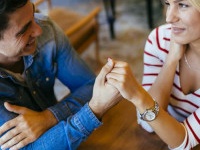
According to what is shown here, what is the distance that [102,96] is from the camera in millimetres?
1091

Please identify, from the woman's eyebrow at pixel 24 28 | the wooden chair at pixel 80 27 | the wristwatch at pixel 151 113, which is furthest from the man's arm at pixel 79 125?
the wooden chair at pixel 80 27

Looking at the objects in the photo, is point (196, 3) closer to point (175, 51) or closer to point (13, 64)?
point (175, 51)

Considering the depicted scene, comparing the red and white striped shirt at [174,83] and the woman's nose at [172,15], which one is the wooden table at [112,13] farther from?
the woman's nose at [172,15]

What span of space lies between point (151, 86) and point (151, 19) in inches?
78.9

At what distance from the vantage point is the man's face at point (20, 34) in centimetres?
104

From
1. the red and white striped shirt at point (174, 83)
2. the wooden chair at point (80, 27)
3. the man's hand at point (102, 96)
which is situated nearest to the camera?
the man's hand at point (102, 96)

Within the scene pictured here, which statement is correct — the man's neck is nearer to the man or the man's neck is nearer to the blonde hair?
the man

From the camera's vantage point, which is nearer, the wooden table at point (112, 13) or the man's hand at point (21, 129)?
the man's hand at point (21, 129)

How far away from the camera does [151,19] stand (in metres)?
3.16

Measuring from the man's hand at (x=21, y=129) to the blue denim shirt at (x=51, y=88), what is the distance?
0.02 m

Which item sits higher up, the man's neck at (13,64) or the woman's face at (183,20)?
the woman's face at (183,20)

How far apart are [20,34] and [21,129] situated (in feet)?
1.03

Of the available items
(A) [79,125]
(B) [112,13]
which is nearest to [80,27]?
(B) [112,13]

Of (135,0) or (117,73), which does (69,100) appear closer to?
(117,73)
